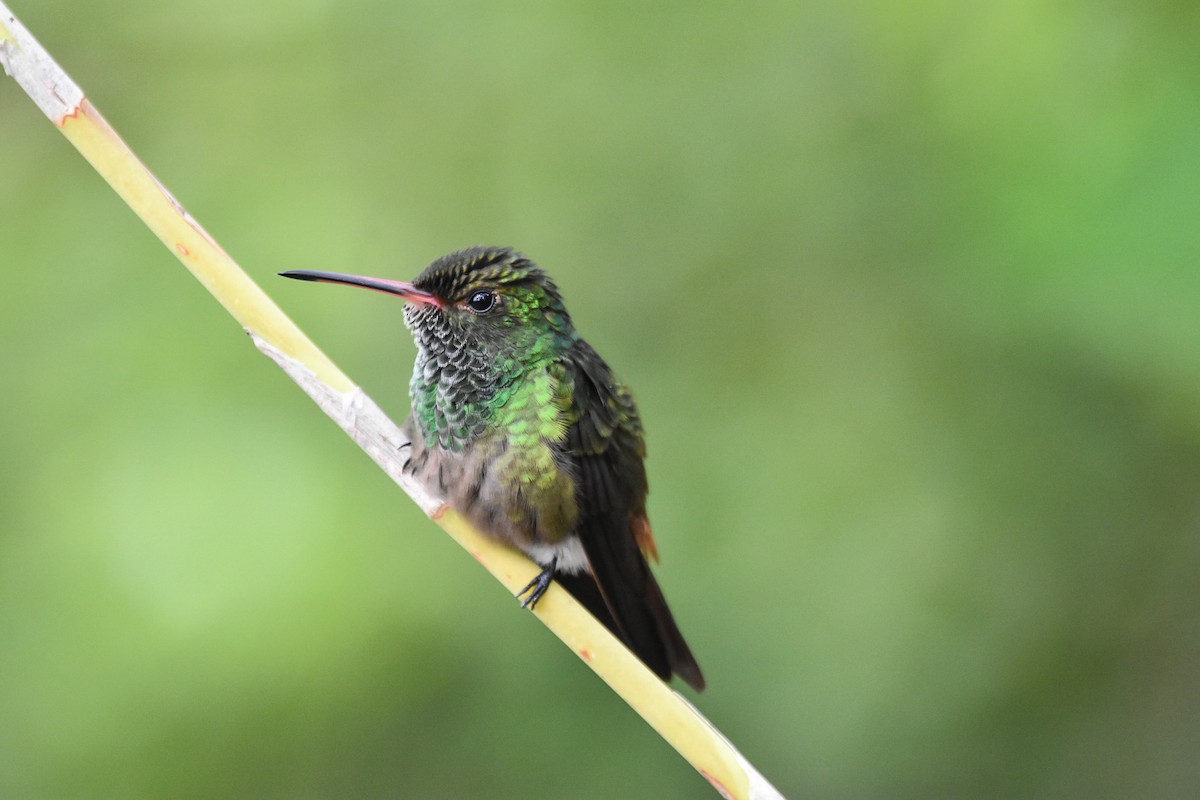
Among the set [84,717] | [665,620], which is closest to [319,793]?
[84,717]

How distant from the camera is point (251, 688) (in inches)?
120

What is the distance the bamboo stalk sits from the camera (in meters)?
1.45

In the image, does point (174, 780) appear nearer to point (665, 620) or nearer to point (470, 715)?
point (470, 715)

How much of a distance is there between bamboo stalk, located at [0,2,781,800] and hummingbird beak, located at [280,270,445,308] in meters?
0.07

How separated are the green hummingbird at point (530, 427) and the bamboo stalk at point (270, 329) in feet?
1.43

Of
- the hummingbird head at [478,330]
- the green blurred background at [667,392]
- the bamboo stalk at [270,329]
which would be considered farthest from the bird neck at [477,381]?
the green blurred background at [667,392]

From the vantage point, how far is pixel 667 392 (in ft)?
11.9

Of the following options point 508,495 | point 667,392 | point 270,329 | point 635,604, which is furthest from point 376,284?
point 667,392

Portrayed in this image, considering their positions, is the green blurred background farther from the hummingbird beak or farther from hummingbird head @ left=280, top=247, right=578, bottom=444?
the hummingbird beak

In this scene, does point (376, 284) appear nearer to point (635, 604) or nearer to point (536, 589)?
point (536, 589)

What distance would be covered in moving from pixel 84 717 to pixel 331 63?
221 centimetres

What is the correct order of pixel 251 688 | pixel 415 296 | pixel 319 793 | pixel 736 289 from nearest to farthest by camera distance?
1. pixel 415 296
2. pixel 251 688
3. pixel 319 793
4. pixel 736 289

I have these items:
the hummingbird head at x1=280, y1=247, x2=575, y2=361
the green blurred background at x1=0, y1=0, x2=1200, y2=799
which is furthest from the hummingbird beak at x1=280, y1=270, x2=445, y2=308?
the green blurred background at x1=0, y1=0, x2=1200, y2=799

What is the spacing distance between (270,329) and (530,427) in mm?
690
